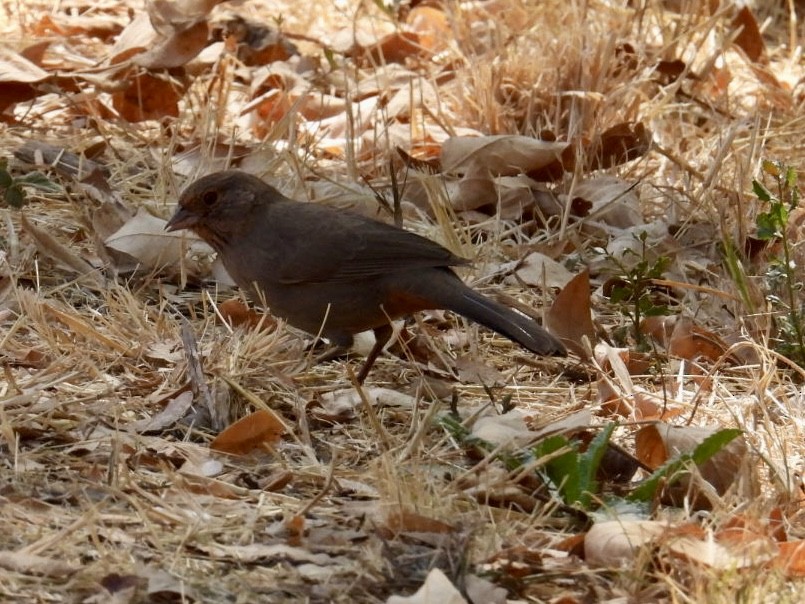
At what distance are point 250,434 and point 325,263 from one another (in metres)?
1.17

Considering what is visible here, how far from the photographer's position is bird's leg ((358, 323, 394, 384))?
4.34 meters

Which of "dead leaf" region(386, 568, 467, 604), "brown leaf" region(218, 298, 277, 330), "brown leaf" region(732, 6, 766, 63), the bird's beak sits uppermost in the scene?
"brown leaf" region(732, 6, 766, 63)

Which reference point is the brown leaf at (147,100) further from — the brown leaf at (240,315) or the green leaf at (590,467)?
the green leaf at (590,467)

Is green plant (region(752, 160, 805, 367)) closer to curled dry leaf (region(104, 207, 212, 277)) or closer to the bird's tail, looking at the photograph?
the bird's tail

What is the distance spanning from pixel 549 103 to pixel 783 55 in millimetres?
2260

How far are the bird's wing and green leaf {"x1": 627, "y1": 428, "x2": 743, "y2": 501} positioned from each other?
1397 mm

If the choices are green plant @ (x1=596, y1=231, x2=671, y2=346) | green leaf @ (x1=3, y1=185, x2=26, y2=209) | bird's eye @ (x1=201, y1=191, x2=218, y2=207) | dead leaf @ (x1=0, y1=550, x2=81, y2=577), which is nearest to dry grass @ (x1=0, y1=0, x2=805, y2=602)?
dead leaf @ (x1=0, y1=550, x2=81, y2=577)

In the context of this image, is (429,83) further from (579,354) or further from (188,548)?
(188,548)

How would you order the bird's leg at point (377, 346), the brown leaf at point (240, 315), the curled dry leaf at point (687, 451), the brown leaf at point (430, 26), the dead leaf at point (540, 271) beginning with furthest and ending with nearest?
the brown leaf at point (430, 26) → the dead leaf at point (540, 271) → the brown leaf at point (240, 315) → the bird's leg at point (377, 346) → the curled dry leaf at point (687, 451)

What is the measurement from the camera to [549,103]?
20.2ft

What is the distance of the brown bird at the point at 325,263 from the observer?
14.8 feet

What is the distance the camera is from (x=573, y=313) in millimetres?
4465

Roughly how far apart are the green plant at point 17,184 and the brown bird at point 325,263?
2.07 ft

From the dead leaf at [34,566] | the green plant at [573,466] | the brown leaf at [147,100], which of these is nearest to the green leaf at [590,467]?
the green plant at [573,466]
